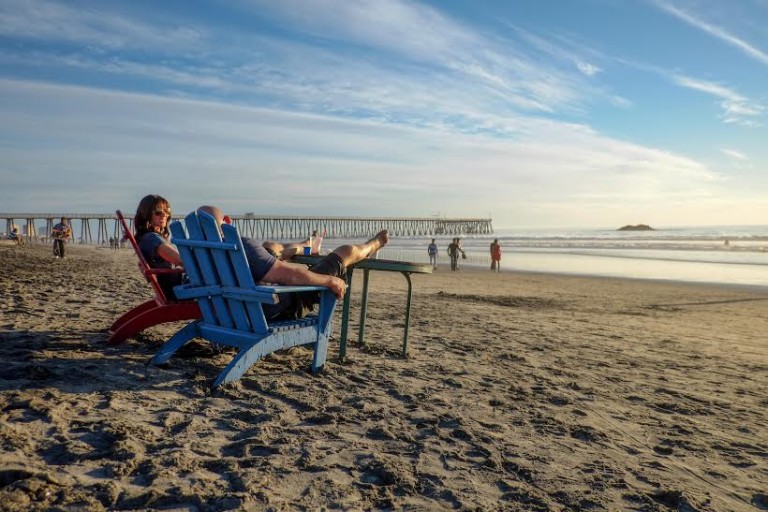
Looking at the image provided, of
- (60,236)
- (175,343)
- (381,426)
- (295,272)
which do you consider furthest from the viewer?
(60,236)

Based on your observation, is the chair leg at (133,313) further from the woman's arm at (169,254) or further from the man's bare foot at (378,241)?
the man's bare foot at (378,241)

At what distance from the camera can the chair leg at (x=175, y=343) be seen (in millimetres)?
4051

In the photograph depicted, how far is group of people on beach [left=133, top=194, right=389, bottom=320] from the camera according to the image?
3904mm

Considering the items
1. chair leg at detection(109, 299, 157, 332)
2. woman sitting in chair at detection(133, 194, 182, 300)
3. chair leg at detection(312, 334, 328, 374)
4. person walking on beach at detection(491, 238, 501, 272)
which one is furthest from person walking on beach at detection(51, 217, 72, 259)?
chair leg at detection(312, 334, 328, 374)

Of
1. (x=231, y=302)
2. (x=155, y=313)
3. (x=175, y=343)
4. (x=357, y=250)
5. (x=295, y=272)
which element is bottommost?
(x=175, y=343)

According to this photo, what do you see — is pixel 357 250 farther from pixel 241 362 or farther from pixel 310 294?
pixel 241 362

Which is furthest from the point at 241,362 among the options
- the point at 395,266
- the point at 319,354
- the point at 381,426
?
the point at 395,266

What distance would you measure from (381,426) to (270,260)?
4.52 feet

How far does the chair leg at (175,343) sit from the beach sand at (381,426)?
90 millimetres

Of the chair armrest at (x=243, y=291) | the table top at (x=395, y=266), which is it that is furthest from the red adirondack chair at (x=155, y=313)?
the table top at (x=395, y=266)

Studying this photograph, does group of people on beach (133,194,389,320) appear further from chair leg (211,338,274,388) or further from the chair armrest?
chair leg (211,338,274,388)

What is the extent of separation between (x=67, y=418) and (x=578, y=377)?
3546 mm

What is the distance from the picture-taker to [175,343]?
411 centimetres

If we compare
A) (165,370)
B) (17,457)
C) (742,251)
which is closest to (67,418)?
(17,457)
